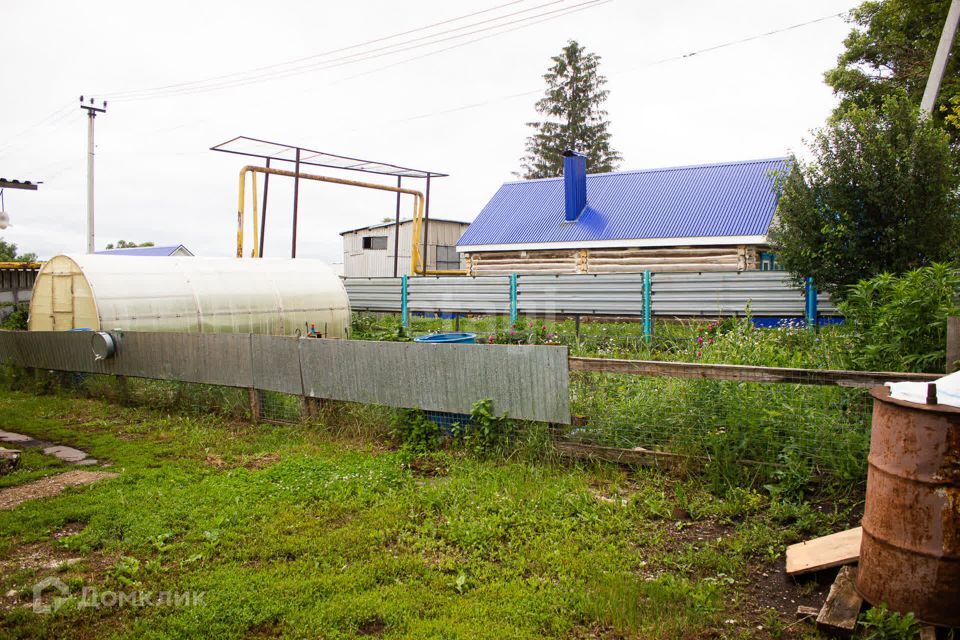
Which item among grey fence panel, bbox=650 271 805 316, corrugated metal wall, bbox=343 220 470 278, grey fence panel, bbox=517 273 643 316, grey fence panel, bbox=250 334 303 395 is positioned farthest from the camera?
corrugated metal wall, bbox=343 220 470 278

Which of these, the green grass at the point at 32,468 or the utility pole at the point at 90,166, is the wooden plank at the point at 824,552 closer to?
the green grass at the point at 32,468

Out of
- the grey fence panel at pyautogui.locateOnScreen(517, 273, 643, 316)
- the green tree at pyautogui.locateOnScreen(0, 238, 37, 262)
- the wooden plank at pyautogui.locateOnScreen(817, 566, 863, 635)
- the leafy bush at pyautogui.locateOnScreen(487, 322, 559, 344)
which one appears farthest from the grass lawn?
the green tree at pyautogui.locateOnScreen(0, 238, 37, 262)

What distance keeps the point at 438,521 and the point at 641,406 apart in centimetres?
213

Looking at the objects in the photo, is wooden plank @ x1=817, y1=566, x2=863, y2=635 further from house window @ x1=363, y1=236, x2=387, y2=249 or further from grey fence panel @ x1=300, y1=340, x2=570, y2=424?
house window @ x1=363, y1=236, x2=387, y2=249

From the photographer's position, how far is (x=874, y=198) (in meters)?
9.15

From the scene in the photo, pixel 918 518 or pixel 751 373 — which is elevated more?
pixel 751 373

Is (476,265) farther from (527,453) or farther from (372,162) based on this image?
(527,453)

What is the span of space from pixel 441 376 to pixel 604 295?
910cm

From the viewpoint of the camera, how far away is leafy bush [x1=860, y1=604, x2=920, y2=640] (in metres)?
2.95

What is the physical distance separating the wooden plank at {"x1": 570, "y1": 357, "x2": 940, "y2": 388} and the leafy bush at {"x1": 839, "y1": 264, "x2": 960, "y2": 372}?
60 centimetres

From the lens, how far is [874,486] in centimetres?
334

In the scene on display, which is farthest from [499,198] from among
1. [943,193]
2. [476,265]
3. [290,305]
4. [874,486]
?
[874,486]

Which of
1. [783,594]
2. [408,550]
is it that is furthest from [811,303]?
[408,550]

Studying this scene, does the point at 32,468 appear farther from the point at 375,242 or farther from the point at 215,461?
the point at 375,242
